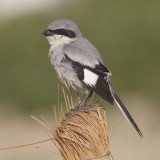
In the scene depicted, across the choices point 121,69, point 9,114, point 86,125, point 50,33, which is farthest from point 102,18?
point 86,125

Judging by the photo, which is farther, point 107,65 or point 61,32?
point 107,65

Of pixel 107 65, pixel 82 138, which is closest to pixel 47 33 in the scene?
pixel 82 138

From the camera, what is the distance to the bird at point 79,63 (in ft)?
11.1

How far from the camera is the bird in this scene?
3371 mm

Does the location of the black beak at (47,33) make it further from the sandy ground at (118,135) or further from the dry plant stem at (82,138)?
the sandy ground at (118,135)

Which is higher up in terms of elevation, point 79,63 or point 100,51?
point 79,63

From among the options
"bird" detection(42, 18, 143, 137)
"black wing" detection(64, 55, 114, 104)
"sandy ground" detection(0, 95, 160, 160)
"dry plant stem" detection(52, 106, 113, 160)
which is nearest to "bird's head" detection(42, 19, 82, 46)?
"bird" detection(42, 18, 143, 137)

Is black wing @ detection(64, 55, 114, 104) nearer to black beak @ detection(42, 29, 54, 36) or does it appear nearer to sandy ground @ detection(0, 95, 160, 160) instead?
black beak @ detection(42, 29, 54, 36)

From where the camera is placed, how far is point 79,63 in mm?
3445

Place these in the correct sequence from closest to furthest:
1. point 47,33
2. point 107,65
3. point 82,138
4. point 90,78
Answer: point 82,138 < point 90,78 < point 47,33 < point 107,65

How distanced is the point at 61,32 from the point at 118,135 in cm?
354

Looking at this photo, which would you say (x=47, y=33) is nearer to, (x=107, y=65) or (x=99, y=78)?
(x=99, y=78)

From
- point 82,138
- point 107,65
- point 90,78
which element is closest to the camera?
point 82,138

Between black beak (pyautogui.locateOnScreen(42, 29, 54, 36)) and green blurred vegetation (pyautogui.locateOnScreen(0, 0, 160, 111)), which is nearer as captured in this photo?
black beak (pyautogui.locateOnScreen(42, 29, 54, 36))
